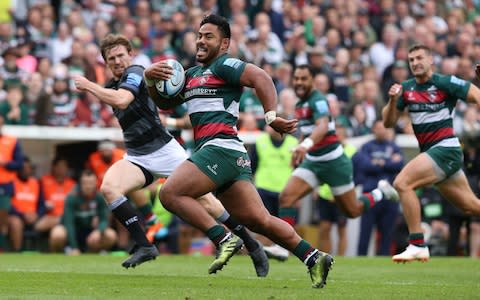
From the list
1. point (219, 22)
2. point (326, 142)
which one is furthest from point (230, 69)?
point (326, 142)

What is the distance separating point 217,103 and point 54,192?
892cm

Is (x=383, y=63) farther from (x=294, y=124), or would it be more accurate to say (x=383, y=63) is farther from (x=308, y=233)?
(x=294, y=124)

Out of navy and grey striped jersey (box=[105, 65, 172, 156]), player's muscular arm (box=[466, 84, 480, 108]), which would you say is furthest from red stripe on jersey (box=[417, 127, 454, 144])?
navy and grey striped jersey (box=[105, 65, 172, 156])

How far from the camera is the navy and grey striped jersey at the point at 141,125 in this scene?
1223 cm

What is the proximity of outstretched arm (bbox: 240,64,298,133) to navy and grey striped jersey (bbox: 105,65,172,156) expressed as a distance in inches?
99.2

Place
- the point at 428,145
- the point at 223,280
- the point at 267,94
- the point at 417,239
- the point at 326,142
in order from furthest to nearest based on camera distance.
Result: the point at 326,142
the point at 428,145
the point at 417,239
the point at 223,280
the point at 267,94

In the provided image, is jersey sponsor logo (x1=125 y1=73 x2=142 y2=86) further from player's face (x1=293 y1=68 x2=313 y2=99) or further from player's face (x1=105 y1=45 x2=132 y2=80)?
player's face (x1=293 y1=68 x2=313 y2=99)

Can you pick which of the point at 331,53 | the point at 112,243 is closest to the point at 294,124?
the point at 112,243

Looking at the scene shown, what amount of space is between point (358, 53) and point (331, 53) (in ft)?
1.81

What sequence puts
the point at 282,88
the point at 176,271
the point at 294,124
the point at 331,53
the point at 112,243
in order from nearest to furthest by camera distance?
the point at 294,124
the point at 176,271
the point at 112,243
the point at 282,88
the point at 331,53

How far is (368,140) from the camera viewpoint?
19344mm

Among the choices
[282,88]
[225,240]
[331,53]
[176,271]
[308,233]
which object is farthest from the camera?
[331,53]

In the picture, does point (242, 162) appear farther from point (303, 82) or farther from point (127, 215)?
point (303, 82)

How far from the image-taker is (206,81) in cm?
1002
